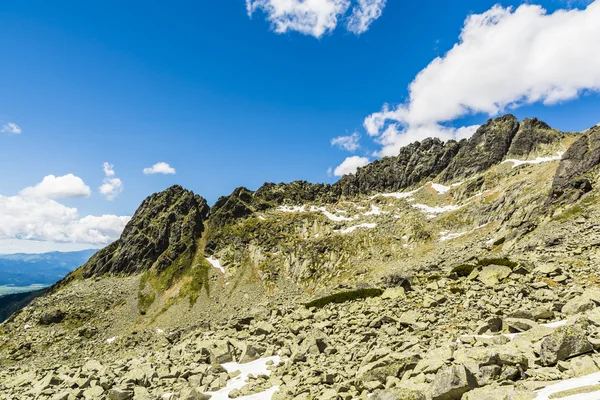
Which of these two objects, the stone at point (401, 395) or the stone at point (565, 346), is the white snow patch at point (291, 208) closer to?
the stone at point (401, 395)

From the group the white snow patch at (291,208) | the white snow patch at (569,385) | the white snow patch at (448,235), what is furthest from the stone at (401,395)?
the white snow patch at (291,208)

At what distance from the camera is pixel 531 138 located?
577ft

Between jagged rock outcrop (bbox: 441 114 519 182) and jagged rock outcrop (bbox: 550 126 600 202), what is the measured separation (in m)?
94.2

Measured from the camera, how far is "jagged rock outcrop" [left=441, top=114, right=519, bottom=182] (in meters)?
176

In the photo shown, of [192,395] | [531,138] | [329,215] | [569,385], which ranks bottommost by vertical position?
[192,395]

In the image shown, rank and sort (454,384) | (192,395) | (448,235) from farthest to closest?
1. (448,235)
2. (192,395)
3. (454,384)

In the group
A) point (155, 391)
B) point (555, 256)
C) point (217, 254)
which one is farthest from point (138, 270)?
point (555, 256)

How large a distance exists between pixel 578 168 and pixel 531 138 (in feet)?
395

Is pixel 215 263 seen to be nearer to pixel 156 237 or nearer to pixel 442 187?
pixel 156 237

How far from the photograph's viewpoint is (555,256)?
31859 mm

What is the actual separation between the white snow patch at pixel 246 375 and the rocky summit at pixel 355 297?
13 cm

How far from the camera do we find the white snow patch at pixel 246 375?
717 inches

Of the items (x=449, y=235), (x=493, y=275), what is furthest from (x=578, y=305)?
(x=449, y=235)

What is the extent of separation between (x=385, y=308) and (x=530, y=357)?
49.8ft
